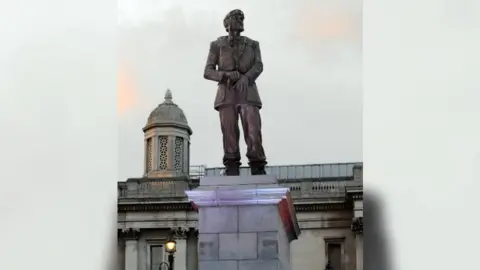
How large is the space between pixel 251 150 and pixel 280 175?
23780 mm

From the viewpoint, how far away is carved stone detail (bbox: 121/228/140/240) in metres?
37.4

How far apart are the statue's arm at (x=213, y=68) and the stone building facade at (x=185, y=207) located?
2270 cm

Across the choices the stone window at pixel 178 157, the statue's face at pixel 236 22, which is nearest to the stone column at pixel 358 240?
the stone window at pixel 178 157

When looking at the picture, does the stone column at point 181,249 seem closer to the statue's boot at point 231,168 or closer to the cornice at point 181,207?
the cornice at point 181,207

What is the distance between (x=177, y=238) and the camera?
3734 cm

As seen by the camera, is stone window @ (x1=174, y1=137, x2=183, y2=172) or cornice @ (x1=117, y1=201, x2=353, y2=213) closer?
cornice @ (x1=117, y1=201, x2=353, y2=213)

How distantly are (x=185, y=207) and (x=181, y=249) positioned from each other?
1.56 metres

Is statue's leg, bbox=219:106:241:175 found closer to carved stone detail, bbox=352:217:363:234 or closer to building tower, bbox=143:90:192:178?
building tower, bbox=143:90:192:178

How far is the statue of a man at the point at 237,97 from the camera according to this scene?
11883mm

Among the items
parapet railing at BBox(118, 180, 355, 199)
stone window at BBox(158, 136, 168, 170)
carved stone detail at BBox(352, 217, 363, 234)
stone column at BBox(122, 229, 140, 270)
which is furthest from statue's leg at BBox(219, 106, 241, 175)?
stone column at BBox(122, 229, 140, 270)

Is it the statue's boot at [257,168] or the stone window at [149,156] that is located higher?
the stone window at [149,156]

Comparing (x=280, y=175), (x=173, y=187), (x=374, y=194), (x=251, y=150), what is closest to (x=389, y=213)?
(x=374, y=194)

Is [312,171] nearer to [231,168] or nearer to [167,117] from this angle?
[167,117]

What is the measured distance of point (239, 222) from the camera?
11672mm
